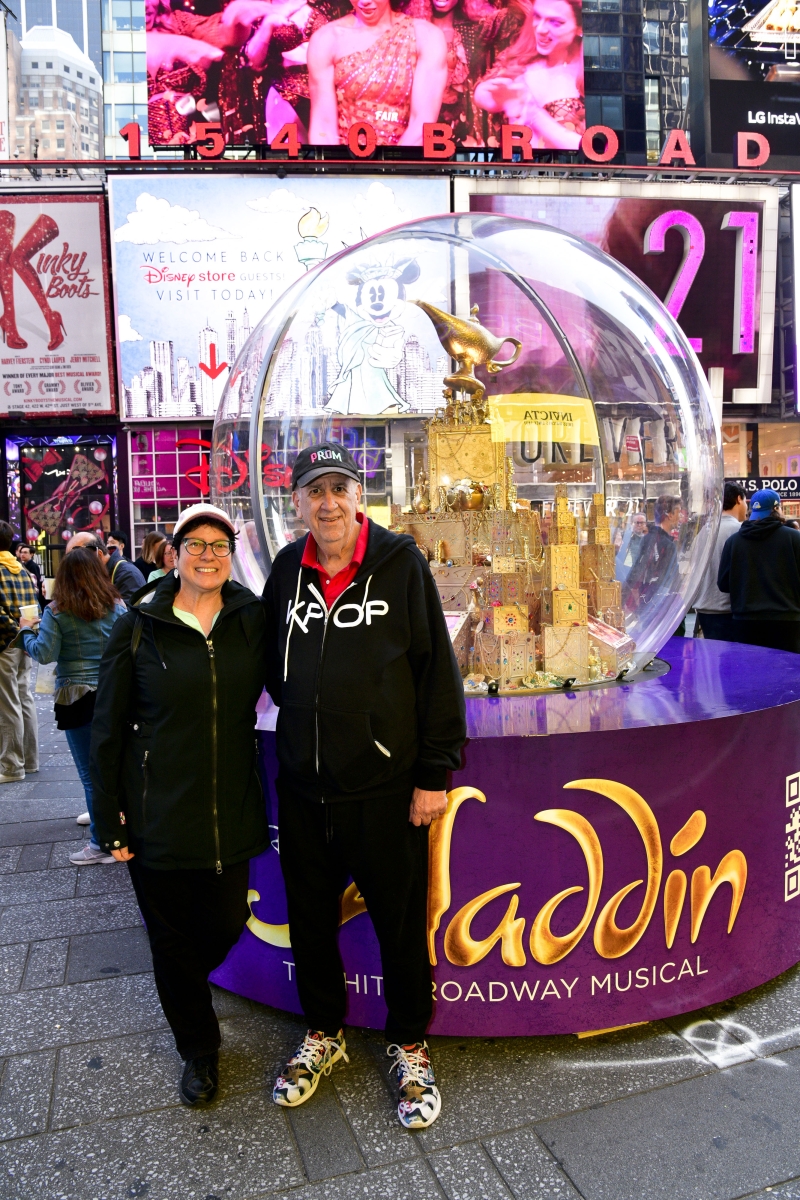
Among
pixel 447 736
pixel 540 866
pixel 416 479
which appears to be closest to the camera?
pixel 447 736

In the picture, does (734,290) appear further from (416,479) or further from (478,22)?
(416,479)

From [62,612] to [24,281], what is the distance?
16.4 metres

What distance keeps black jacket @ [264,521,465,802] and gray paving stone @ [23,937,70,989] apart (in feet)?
5.75

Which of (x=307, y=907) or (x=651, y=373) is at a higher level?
(x=651, y=373)

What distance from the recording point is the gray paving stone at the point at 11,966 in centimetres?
353

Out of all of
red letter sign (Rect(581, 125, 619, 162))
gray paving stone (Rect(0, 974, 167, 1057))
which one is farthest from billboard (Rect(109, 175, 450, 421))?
gray paving stone (Rect(0, 974, 167, 1057))

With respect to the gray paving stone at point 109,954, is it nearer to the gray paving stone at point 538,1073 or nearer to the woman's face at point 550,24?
the gray paving stone at point 538,1073

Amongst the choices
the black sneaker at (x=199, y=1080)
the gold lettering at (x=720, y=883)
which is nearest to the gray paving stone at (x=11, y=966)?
the black sneaker at (x=199, y=1080)

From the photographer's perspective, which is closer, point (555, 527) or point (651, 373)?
point (555, 527)

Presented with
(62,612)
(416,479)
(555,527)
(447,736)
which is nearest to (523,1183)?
(447,736)

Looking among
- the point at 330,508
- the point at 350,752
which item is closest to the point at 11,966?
the point at 350,752

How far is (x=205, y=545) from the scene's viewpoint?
8.83 feet

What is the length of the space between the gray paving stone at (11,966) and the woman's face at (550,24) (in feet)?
75.0

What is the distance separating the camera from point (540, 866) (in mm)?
2914
